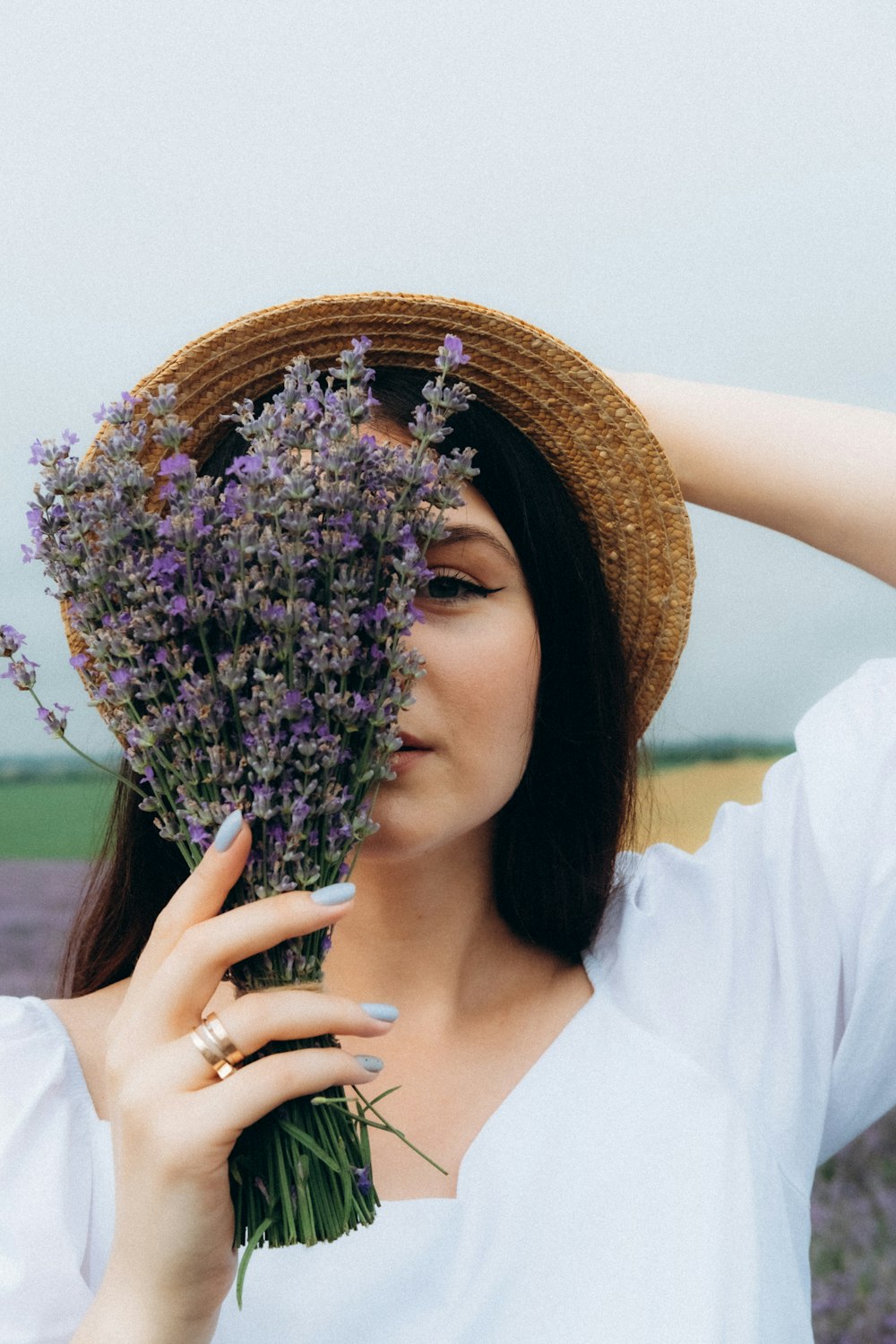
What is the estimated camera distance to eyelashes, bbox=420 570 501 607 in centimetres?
144

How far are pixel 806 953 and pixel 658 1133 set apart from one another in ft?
1.04

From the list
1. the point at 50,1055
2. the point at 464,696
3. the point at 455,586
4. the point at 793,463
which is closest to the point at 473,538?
the point at 455,586

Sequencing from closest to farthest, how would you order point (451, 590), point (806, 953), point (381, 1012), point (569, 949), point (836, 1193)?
1. point (381, 1012)
2. point (451, 590)
3. point (806, 953)
4. point (569, 949)
5. point (836, 1193)

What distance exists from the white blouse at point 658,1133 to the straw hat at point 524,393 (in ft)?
1.09

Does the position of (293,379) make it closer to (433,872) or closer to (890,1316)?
(433,872)

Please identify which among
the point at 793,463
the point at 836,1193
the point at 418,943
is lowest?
the point at 836,1193

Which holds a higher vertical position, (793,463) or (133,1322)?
(793,463)

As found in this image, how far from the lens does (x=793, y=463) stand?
1.65 meters

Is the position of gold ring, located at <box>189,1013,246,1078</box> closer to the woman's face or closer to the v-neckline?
the woman's face

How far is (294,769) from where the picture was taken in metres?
0.99

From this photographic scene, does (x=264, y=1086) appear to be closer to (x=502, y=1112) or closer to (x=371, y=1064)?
(x=371, y=1064)

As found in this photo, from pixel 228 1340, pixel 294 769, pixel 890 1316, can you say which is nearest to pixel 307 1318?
pixel 228 1340

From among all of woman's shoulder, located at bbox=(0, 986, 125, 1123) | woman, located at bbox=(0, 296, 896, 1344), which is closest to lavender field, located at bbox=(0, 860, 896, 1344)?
woman's shoulder, located at bbox=(0, 986, 125, 1123)

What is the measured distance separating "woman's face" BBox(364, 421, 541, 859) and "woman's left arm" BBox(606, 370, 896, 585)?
0.36m
